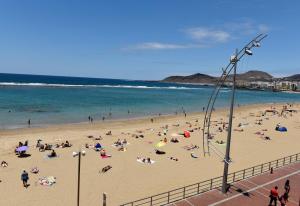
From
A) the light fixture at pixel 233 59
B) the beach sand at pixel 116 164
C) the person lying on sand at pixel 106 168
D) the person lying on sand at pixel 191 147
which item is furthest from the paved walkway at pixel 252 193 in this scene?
the person lying on sand at pixel 191 147

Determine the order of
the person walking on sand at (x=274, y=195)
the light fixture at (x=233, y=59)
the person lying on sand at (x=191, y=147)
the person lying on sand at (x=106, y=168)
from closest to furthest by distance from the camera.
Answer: the light fixture at (x=233, y=59), the person walking on sand at (x=274, y=195), the person lying on sand at (x=106, y=168), the person lying on sand at (x=191, y=147)

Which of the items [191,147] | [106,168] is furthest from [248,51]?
[191,147]

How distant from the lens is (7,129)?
126ft

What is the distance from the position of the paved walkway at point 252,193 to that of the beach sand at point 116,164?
11.8ft

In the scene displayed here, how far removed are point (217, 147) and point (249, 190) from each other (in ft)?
45.7

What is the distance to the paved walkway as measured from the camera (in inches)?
619

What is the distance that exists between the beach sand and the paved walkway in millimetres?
3598

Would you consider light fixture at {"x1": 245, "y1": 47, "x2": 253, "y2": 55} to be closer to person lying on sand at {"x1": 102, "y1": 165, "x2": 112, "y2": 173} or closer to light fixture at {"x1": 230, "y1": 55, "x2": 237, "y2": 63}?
light fixture at {"x1": 230, "y1": 55, "x2": 237, "y2": 63}

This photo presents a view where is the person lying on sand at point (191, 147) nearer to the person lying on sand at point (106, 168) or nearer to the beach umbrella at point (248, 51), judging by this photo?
the person lying on sand at point (106, 168)

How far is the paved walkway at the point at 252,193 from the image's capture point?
15.7 m

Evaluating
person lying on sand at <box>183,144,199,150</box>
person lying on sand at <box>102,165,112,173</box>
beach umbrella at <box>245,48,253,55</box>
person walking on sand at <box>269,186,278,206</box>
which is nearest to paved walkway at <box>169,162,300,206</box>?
person walking on sand at <box>269,186,278,206</box>

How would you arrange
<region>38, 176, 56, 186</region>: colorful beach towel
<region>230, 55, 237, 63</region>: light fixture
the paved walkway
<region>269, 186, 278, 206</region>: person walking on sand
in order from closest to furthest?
<region>230, 55, 237, 63</region>: light fixture < <region>269, 186, 278, 206</region>: person walking on sand < the paved walkway < <region>38, 176, 56, 186</region>: colorful beach towel

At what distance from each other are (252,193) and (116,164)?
35.2 feet

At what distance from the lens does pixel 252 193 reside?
17.1 metres
